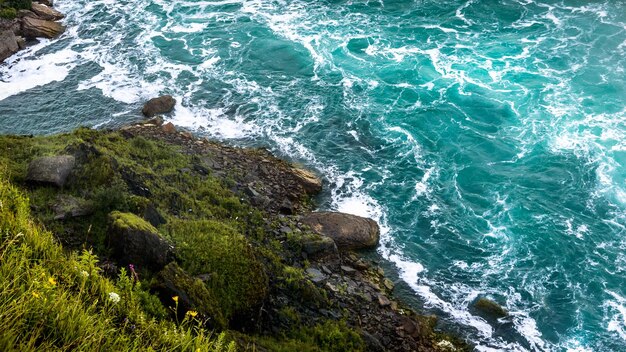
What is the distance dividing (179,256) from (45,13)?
50723mm

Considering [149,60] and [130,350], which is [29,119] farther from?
[130,350]

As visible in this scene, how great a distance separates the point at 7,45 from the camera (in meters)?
52.4

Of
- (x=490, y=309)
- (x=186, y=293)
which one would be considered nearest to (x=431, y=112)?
(x=490, y=309)

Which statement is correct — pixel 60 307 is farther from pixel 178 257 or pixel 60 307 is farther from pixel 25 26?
pixel 25 26

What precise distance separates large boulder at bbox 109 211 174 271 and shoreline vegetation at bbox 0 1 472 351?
0.16 feet

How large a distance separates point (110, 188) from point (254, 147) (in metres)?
17.6

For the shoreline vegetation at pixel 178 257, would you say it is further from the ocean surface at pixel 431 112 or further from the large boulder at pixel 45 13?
the large boulder at pixel 45 13

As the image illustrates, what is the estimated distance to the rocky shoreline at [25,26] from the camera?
2076 inches

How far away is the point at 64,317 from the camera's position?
1066 centimetres

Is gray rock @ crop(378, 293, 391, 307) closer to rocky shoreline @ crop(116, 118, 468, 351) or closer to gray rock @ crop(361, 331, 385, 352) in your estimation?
rocky shoreline @ crop(116, 118, 468, 351)

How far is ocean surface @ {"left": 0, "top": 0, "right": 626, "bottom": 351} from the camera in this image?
1217 inches

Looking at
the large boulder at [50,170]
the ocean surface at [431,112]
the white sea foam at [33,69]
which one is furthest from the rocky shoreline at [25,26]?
the large boulder at [50,170]

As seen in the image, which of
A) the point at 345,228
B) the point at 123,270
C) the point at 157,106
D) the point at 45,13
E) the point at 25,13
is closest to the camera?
the point at 123,270

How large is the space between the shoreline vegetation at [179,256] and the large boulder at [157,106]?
5765 millimetres
